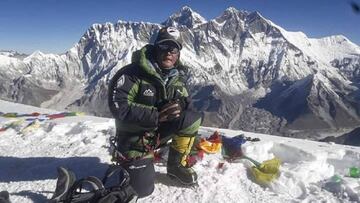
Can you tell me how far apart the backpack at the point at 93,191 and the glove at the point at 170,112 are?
1.16 meters

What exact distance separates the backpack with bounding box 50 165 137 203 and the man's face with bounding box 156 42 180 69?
204cm

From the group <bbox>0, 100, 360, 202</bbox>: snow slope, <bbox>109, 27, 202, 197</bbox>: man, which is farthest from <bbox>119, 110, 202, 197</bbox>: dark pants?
<bbox>0, 100, 360, 202</bbox>: snow slope

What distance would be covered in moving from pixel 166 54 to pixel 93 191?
9.39 ft

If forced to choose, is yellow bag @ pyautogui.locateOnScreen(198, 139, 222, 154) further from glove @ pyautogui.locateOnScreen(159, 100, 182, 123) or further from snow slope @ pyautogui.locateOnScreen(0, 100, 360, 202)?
glove @ pyautogui.locateOnScreen(159, 100, 182, 123)

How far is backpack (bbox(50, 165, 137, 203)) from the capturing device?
Result: 634 cm

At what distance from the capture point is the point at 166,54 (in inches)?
324

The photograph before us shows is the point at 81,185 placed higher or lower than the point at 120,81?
lower

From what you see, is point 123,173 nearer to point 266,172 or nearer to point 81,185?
point 81,185

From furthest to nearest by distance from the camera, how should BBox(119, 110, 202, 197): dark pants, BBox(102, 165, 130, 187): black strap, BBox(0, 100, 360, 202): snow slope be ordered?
BBox(0, 100, 360, 202): snow slope → BBox(119, 110, 202, 197): dark pants → BBox(102, 165, 130, 187): black strap

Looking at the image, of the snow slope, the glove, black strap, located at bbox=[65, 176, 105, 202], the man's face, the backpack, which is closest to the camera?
the backpack

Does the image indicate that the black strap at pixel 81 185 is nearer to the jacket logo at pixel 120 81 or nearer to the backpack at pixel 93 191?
the backpack at pixel 93 191

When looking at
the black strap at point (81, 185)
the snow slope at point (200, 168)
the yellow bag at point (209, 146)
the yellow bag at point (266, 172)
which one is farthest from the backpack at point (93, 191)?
the yellow bag at point (209, 146)

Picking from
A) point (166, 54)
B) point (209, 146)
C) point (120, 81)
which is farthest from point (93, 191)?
point (209, 146)

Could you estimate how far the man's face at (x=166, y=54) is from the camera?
26.9ft
